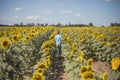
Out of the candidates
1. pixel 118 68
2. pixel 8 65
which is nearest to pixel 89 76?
pixel 118 68

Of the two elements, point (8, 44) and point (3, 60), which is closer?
point (3, 60)

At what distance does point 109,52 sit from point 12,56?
5317 mm

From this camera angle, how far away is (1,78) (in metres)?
7.39

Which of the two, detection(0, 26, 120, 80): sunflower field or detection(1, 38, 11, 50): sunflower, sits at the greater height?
detection(1, 38, 11, 50): sunflower

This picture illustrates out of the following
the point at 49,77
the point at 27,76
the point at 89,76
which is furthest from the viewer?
the point at 27,76

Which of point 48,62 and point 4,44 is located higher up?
point 4,44

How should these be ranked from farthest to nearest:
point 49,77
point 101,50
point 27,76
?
point 101,50, point 27,76, point 49,77

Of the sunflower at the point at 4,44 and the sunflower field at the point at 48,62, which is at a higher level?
the sunflower at the point at 4,44

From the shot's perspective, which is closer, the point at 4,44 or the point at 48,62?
the point at 4,44

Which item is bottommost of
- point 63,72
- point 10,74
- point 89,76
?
point 63,72

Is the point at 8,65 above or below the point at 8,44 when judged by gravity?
below

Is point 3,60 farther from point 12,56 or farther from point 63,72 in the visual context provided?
point 63,72

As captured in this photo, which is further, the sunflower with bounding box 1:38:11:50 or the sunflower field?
the sunflower with bounding box 1:38:11:50

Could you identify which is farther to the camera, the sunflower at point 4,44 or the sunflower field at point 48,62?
the sunflower at point 4,44
